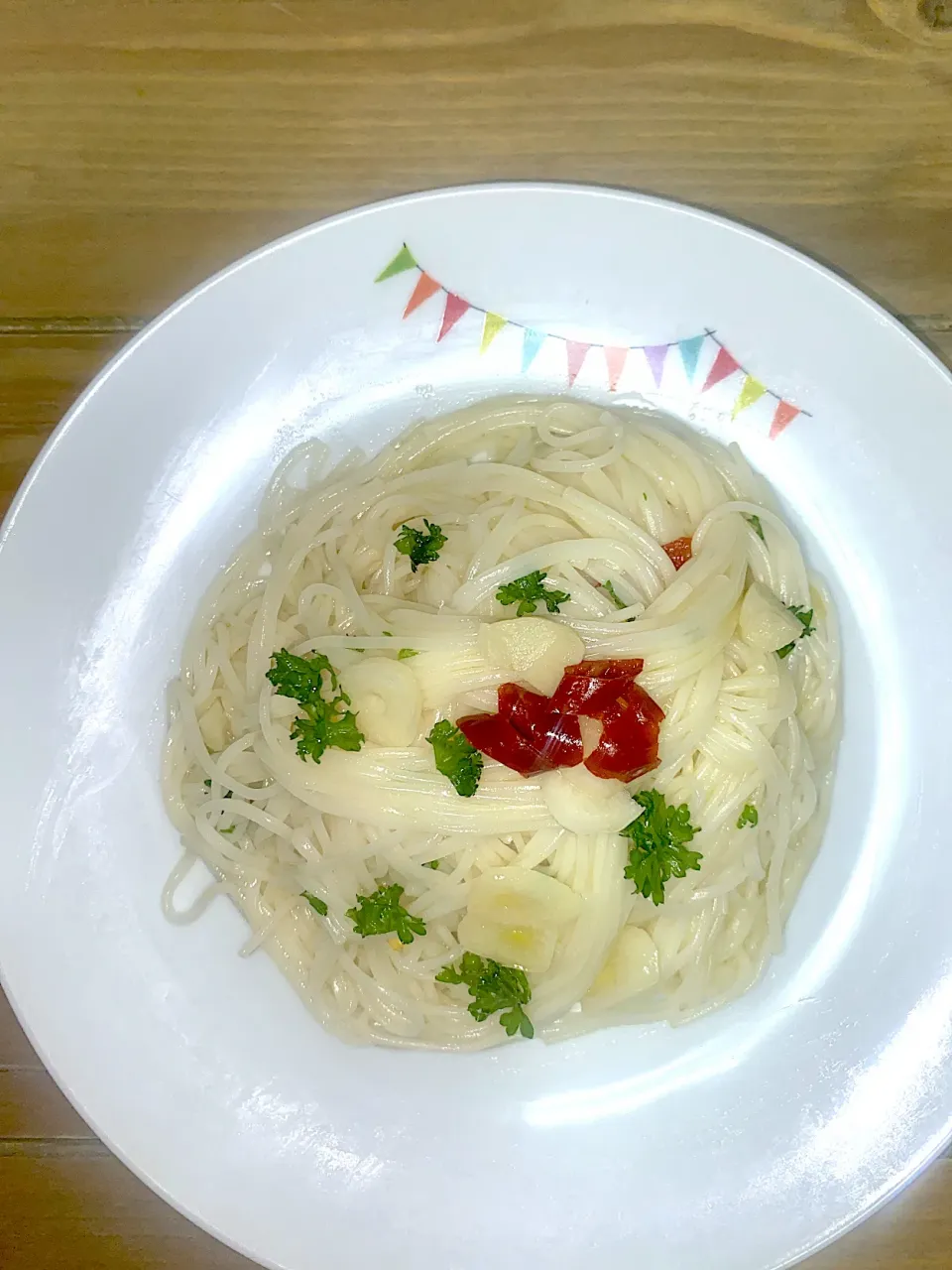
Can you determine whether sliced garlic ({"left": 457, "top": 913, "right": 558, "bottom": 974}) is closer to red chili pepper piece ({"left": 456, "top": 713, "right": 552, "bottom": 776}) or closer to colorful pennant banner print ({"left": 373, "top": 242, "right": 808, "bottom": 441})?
red chili pepper piece ({"left": 456, "top": 713, "right": 552, "bottom": 776})

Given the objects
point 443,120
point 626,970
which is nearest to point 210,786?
point 626,970

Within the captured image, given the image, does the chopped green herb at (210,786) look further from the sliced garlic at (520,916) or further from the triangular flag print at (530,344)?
the triangular flag print at (530,344)

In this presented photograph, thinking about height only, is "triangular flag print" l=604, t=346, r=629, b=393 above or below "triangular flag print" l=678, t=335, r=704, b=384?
below

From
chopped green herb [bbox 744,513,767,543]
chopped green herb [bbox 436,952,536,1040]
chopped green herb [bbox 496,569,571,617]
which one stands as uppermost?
chopped green herb [bbox 744,513,767,543]

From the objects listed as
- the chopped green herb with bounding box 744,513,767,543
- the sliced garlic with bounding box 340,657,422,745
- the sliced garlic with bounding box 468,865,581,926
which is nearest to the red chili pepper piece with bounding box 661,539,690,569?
the chopped green herb with bounding box 744,513,767,543

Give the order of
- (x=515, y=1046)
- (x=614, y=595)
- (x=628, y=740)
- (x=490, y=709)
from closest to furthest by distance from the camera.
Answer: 1. (x=628, y=740)
2. (x=490, y=709)
3. (x=614, y=595)
4. (x=515, y=1046)

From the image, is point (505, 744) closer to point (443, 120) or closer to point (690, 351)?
point (690, 351)

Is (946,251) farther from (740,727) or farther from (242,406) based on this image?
(242,406)

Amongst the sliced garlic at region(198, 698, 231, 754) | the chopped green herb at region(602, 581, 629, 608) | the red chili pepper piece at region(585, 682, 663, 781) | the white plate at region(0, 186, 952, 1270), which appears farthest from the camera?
the sliced garlic at region(198, 698, 231, 754)
